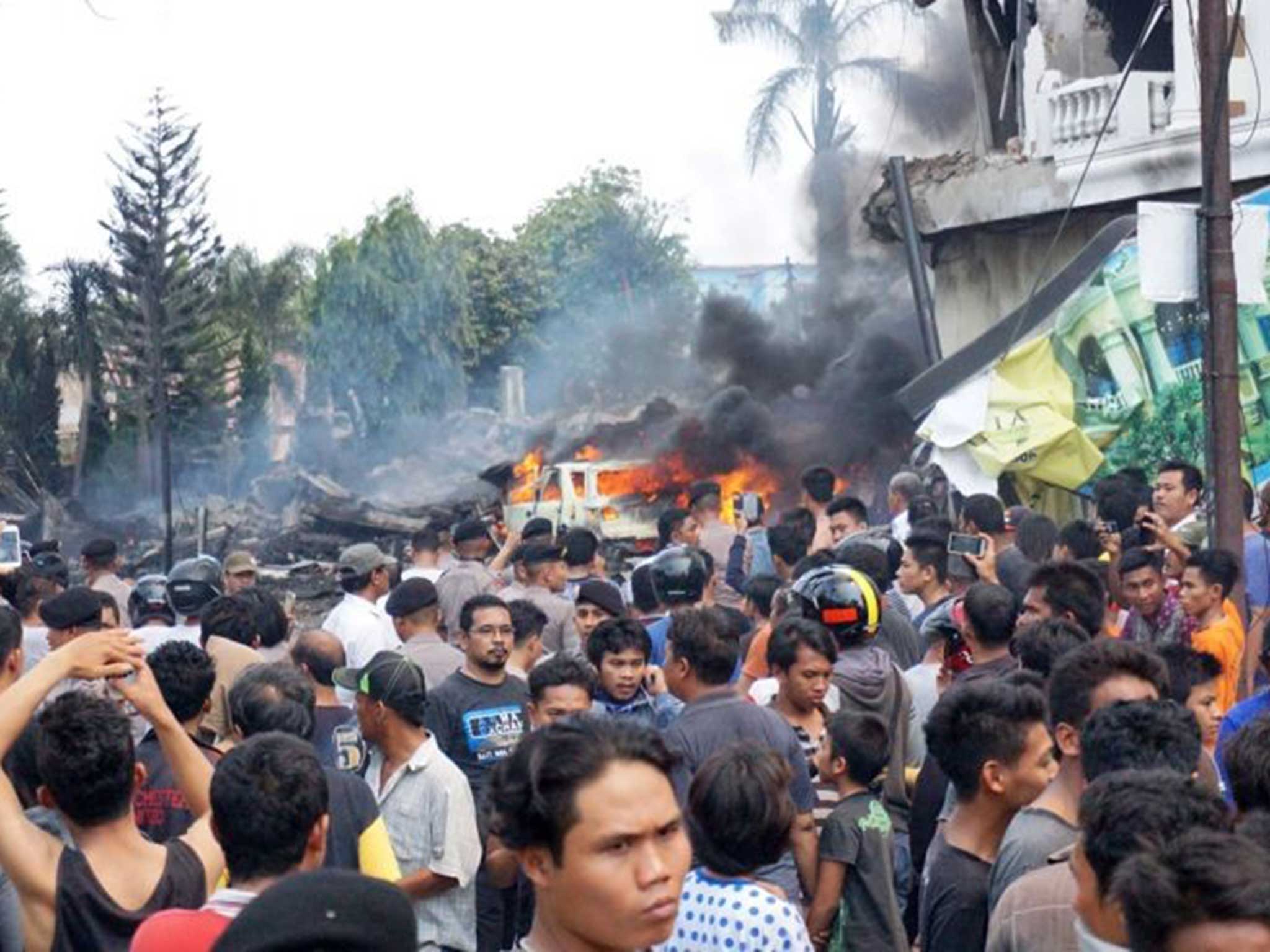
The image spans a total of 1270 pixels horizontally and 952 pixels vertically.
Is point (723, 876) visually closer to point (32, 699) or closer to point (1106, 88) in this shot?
point (32, 699)

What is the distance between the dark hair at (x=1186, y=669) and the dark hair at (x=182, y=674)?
317 cm

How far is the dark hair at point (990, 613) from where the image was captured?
759cm

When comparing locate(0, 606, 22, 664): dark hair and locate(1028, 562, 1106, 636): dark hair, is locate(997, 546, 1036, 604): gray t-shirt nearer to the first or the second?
locate(1028, 562, 1106, 636): dark hair

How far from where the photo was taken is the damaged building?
1842 cm

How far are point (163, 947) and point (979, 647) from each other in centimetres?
442

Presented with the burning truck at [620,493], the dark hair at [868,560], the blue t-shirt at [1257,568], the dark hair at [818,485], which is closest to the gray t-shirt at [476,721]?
the dark hair at [868,560]

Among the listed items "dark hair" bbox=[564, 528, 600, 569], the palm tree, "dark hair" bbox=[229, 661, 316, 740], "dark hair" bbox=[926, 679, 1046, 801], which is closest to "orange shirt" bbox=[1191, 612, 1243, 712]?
"dark hair" bbox=[926, 679, 1046, 801]

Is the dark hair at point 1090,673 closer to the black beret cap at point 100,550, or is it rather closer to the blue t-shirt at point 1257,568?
the blue t-shirt at point 1257,568

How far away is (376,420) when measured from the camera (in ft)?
182

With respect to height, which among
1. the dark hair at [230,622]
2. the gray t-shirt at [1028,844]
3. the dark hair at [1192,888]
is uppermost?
the dark hair at [230,622]

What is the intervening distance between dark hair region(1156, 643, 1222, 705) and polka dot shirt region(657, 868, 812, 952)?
2.61 meters

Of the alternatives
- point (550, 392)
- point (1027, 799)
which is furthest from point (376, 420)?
point (1027, 799)

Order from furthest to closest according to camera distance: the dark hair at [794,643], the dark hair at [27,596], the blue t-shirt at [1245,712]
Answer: the dark hair at [27,596] → the dark hair at [794,643] → the blue t-shirt at [1245,712]

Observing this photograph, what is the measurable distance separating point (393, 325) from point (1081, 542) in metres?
45.0
